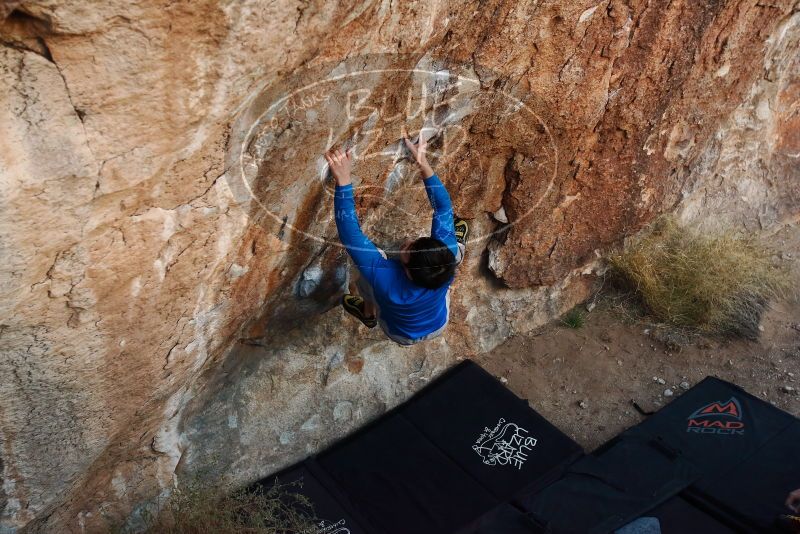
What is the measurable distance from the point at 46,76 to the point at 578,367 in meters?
3.03

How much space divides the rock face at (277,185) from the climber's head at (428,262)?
415 mm

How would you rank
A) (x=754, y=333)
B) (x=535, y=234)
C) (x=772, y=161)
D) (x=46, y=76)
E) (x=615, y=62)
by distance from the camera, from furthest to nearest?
(x=772, y=161), (x=754, y=333), (x=535, y=234), (x=615, y=62), (x=46, y=76)

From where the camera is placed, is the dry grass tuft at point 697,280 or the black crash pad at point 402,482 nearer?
the black crash pad at point 402,482

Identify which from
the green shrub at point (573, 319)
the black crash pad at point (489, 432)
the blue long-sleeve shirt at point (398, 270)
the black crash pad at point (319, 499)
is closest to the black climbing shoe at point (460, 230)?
the blue long-sleeve shirt at point (398, 270)

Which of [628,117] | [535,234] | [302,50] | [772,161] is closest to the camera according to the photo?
[302,50]

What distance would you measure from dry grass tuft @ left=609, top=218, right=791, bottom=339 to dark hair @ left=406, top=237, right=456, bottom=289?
1.96 m

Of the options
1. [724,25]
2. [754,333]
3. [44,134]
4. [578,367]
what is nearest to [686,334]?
[754,333]

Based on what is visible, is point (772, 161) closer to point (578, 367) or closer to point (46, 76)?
point (578, 367)

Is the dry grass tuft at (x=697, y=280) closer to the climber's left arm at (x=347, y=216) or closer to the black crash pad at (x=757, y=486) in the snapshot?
the black crash pad at (x=757, y=486)

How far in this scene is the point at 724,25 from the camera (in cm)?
336

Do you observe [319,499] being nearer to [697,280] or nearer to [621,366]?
[621,366]

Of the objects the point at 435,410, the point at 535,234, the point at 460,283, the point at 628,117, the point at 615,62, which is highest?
the point at 615,62

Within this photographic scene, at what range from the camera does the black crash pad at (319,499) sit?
281cm

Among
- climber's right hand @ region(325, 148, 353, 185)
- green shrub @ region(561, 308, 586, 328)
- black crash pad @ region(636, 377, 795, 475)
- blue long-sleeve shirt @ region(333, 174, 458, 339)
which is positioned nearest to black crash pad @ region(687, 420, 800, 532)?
black crash pad @ region(636, 377, 795, 475)
